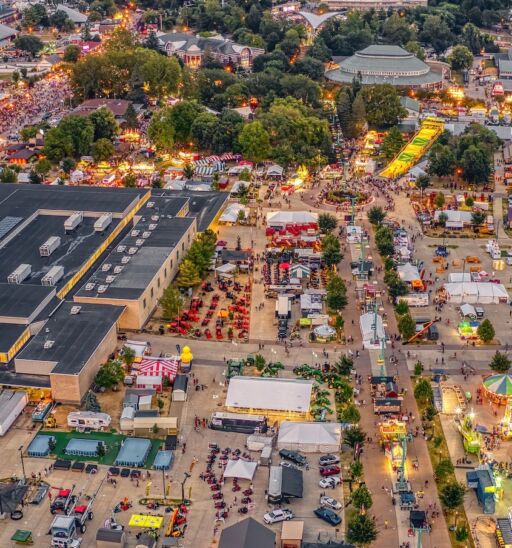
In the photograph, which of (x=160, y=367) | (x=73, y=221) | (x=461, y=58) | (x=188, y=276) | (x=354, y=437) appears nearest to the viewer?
(x=354, y=437)

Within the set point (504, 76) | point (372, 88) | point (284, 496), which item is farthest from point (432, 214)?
point (504, 76)

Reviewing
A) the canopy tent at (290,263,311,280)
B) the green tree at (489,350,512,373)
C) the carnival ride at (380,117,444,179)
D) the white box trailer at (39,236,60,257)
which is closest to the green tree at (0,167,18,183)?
the white box trailer at (39,236,60,257)

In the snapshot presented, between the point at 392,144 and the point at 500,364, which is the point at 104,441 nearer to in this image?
the point at 500,364

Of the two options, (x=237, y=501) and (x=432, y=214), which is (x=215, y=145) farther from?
(x=237, y=501)

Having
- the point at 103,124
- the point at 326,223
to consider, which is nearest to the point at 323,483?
the point at 326,223

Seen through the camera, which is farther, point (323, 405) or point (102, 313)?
point (102, 313)

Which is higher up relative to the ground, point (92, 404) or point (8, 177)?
point (92, 404)
